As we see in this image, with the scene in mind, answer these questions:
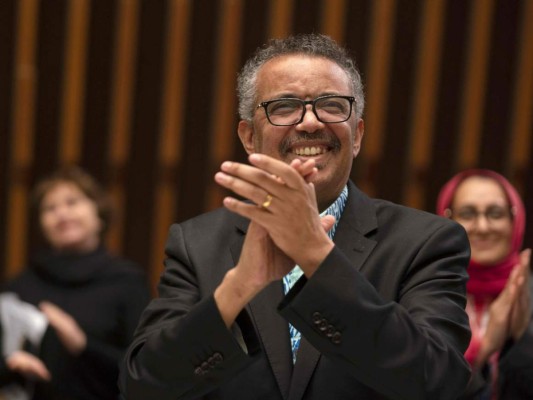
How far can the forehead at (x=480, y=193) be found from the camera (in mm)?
3182

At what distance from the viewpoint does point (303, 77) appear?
1.86 meters

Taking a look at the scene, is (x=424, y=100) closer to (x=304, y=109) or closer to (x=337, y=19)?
Result: (x=337, y=19)

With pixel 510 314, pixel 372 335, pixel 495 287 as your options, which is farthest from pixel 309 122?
pixel 495 287

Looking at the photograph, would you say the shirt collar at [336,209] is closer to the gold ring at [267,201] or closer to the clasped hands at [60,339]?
the gold ring at [267,201]

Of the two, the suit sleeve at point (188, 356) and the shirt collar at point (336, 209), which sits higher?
the shirt collar at point (336, 209)

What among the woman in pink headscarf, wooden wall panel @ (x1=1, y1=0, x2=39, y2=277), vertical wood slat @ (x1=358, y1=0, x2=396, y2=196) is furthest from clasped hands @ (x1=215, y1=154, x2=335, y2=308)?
wooden wall panel @ (x1=1, y1=0, x2=39, y2=277)

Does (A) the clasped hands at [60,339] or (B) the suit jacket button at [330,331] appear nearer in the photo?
(B) the suit jacket button at [330,331]

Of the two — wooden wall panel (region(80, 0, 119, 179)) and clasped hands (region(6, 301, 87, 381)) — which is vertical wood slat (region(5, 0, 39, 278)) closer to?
wooden wall panel (region(80, 0, 119, 179))

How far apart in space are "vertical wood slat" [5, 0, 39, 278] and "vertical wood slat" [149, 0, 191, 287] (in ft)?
2.08

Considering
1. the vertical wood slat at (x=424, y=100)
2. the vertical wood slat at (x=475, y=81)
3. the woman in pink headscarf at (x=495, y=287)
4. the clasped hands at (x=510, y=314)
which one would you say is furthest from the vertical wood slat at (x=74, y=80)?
the clasped hands at (x=510, y=314)

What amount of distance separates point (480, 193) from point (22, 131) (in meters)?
2.55

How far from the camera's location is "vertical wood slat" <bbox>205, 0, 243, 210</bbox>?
488 cm

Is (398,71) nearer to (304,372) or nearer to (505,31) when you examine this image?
(505,31)

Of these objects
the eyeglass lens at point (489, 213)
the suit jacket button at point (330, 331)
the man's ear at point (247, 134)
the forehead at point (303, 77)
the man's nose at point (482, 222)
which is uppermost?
the forehead at point (303, 77)
